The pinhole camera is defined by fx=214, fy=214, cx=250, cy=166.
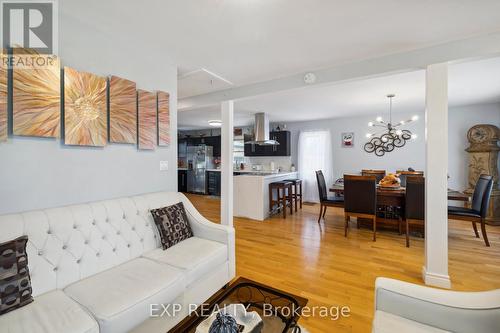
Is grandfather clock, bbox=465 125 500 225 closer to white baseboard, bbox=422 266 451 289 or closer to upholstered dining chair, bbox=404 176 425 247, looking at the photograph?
upholstered dining chair, bbox=404 176 425 247

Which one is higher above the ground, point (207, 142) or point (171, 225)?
point (207, 142)

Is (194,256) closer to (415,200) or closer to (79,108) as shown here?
(79,108)

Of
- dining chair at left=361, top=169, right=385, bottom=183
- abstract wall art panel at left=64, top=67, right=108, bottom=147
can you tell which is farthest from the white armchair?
dining chair at left=361, top=169, right=385, bottom=183

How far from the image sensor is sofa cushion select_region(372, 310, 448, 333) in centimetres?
101

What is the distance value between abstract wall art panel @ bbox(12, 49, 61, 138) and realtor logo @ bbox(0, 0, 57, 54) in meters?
0.08

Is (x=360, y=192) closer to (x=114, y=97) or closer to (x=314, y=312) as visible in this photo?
(x=314, y=312)

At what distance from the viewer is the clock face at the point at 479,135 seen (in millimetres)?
4172

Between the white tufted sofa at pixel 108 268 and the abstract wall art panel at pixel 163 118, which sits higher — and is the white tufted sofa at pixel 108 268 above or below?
below

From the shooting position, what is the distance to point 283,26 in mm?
1881

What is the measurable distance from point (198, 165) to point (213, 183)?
0.87 m

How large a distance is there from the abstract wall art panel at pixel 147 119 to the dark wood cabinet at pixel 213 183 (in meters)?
4.90

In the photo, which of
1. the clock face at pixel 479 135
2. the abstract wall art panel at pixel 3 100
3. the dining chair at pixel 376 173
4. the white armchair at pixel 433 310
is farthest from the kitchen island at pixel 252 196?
the clock face at pixel 479 135

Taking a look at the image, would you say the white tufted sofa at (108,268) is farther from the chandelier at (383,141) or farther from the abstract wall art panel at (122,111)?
the chandelier at (383,141)

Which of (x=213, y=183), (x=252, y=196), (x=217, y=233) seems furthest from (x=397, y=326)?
(x=213, y=183)
